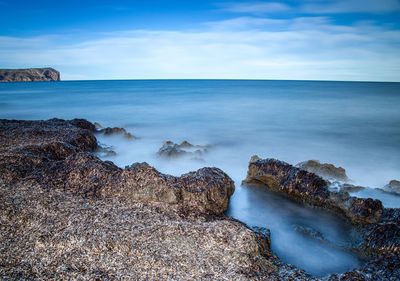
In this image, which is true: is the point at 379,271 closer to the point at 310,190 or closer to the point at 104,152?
the point at 310,190

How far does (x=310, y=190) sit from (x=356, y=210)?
0.89 meters

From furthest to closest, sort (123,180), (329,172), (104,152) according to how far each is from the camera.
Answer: (104,152) → (329,172) → (123,180)

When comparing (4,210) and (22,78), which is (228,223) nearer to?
(4,210)

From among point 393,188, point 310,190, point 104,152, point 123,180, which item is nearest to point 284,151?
point 393,188

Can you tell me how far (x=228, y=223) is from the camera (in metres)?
4.02

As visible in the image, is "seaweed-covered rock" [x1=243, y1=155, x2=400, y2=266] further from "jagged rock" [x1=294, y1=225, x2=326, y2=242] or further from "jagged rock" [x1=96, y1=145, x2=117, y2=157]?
"jagged rock" [x1=96, y1=145, x2=117, y2=157]

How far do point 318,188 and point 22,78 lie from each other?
121840 millimetres

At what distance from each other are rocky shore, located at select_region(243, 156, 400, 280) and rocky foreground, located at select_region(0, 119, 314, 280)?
102 cm

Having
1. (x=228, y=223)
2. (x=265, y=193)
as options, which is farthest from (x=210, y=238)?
(x=265, y=193)

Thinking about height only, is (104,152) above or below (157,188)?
below

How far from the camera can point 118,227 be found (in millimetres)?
3768

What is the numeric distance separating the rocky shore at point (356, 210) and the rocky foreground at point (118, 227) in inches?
40.3

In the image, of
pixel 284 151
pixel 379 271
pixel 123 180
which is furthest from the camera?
pixel 284 151

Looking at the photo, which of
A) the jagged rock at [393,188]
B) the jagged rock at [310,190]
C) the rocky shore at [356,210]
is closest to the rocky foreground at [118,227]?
the rocky shore at [356,210]
